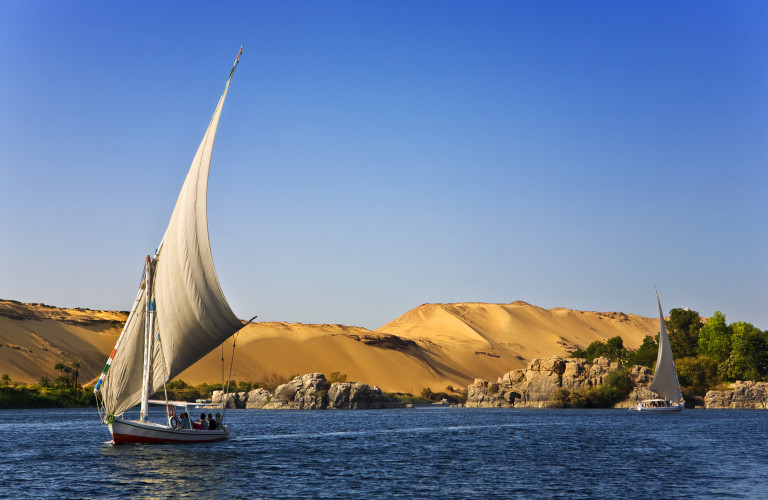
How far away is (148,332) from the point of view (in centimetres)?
3856

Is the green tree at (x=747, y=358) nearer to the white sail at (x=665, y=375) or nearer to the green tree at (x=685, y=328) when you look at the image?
the green tree at (x=685, y=328)

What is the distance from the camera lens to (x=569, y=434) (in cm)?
5503

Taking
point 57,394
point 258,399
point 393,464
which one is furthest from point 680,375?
point 57,394

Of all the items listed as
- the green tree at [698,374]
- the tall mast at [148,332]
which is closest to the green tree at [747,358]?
the green tree at [698,374]

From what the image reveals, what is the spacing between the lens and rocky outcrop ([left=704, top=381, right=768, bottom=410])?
96.4 metres

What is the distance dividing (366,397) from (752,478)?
7502 cm

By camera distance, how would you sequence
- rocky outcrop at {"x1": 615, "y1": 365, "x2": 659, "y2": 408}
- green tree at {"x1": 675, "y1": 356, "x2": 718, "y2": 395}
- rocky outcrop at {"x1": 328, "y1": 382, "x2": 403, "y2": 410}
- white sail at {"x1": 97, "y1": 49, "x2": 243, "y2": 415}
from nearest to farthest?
white sail at {"x1": 97, "y1": 49, "x2": 243, "y2": 415}
rocky outcrop at {"x1": 615, "y1": 365, "x2": 659, "y2": 408}
rocky outcrop at {"x1": 328, "y1": 382, "x2": 403, "y2": 410}
green tree at {"x1": 675, "y1": 356, "x2": 718, "y2": 395}

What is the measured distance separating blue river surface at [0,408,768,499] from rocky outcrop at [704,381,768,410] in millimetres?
41568

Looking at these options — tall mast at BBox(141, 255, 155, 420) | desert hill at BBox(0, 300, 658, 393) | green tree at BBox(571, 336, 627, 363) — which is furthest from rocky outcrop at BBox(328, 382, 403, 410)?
tall mast at BBox(141, 255, 155, 420)

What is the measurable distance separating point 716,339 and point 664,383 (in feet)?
84.7

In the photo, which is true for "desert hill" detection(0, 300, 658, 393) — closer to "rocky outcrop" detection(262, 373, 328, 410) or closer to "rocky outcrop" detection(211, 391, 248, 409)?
"rocky outcrop" detection(211, 391, 248, 409)

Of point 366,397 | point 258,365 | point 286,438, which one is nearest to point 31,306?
point 258,365

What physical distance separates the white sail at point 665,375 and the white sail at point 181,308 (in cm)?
6498

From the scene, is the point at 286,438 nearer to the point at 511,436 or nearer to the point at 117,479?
the point at 511,436
